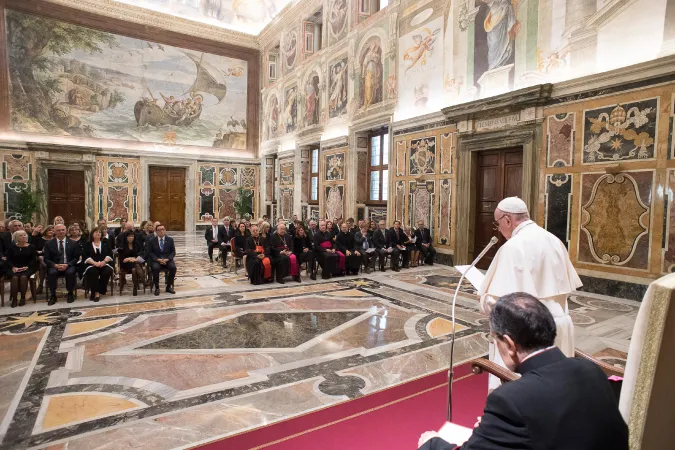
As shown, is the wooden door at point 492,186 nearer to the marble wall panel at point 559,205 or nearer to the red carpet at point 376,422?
the marble wall panel at point 559,205

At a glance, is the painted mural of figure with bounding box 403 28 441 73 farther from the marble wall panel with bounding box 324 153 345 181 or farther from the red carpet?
the red carpet

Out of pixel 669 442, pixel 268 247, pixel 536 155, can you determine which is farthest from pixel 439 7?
pixel 669 442

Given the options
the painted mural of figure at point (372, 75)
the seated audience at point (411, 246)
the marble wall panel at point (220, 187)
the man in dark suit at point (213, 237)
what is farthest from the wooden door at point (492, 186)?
the marble wall panel at point (220, 187)

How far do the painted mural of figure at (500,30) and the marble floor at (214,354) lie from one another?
5.42m

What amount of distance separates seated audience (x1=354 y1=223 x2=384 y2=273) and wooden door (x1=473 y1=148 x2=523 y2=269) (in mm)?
2641

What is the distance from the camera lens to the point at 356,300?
23.4 feet

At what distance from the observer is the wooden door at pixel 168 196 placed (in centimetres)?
1942

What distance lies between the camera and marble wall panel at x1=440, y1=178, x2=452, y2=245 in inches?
415

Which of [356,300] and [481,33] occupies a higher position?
[481,33]

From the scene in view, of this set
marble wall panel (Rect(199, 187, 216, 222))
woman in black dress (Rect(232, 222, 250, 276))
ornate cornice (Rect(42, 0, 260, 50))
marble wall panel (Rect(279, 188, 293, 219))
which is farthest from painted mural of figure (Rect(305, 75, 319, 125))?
woman in black dress (Rect(232, 222, 250, 276))

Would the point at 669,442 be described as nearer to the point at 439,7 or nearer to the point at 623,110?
the point at 623,110

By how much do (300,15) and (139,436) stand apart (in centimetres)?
1787

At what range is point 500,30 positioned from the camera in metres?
9.08

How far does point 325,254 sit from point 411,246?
2696 mm
